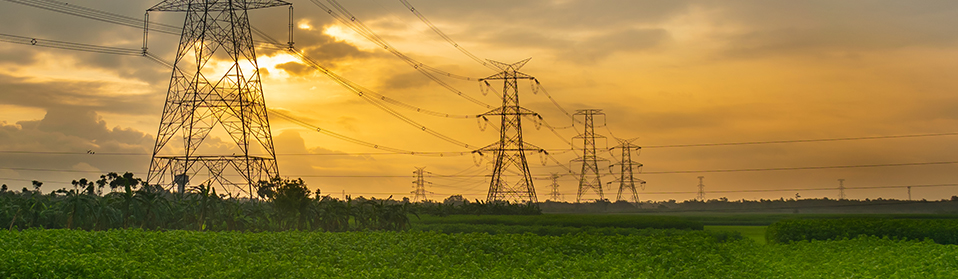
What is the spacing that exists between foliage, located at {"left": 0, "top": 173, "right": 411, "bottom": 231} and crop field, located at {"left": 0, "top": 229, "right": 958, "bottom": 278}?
7877 mm

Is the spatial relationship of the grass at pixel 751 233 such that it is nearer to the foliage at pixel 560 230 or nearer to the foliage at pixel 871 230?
the foliage at pixel 560 230

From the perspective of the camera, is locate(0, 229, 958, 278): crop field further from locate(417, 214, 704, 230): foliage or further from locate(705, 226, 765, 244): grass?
locate(417, 214, 704, 230): foliage

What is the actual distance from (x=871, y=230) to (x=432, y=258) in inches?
1109

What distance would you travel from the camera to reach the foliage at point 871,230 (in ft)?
114

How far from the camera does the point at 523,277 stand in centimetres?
1762

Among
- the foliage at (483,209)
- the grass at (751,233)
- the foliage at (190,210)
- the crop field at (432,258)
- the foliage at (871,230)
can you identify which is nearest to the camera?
the crop field at (432,258)

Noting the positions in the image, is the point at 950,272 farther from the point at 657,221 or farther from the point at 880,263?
the point at 657,221

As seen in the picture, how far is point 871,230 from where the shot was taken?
117ft

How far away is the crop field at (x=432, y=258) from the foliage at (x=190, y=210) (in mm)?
7877

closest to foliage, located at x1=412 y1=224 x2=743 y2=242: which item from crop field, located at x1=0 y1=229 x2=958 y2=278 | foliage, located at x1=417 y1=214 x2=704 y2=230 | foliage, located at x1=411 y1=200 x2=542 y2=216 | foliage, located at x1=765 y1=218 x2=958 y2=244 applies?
foliage, located at x1=765 y1=218 x2=958 y2=244

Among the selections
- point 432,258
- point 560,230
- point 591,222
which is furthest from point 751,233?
point 432,258

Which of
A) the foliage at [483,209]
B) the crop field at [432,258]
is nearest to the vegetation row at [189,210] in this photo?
the crop field at [432,258]

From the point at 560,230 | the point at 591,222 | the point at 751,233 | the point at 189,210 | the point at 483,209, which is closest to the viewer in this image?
the point at 189,210

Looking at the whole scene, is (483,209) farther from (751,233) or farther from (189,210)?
(189,210)
